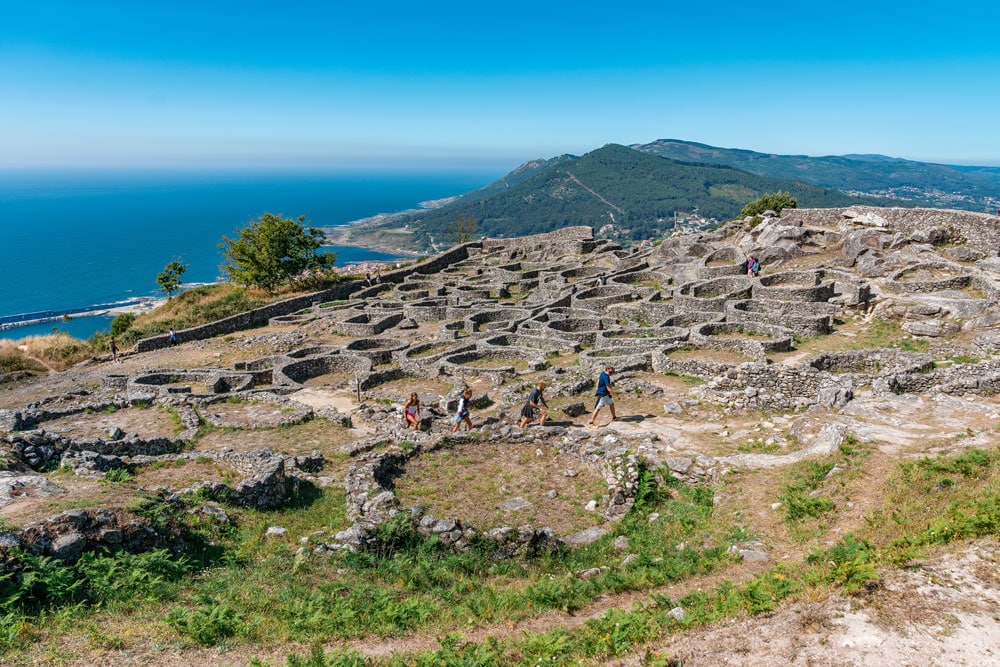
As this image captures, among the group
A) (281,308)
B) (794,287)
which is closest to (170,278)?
(281,308)

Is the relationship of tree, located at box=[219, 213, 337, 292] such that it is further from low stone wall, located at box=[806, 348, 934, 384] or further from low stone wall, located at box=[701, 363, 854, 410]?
low stone wall, located at box=[806, 348, 934, 384]

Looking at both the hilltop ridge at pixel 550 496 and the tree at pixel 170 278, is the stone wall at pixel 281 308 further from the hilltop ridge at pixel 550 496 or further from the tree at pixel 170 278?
the tree at pixel 170 278

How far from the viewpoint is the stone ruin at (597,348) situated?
14.2 m

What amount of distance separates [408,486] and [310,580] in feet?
14.7

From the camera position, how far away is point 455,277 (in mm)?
52125

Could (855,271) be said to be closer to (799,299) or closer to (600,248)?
(799,299)

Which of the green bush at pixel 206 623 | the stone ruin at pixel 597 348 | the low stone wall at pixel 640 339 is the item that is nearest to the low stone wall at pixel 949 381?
the stone ruin at pixel 597 348

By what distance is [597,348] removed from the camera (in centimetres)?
2559

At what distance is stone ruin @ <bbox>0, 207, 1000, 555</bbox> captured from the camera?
560 inches

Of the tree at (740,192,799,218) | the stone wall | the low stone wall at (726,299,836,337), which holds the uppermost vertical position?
the tree at (740,192,799,218)

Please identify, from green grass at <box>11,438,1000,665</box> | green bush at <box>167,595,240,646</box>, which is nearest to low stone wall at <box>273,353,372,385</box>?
green grass at <box>11,438,1000,665</box>

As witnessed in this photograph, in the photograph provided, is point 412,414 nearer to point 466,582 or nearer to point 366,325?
point 466,582

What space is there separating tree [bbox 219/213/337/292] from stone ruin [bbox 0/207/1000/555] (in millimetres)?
7794

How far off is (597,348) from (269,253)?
123 ft
